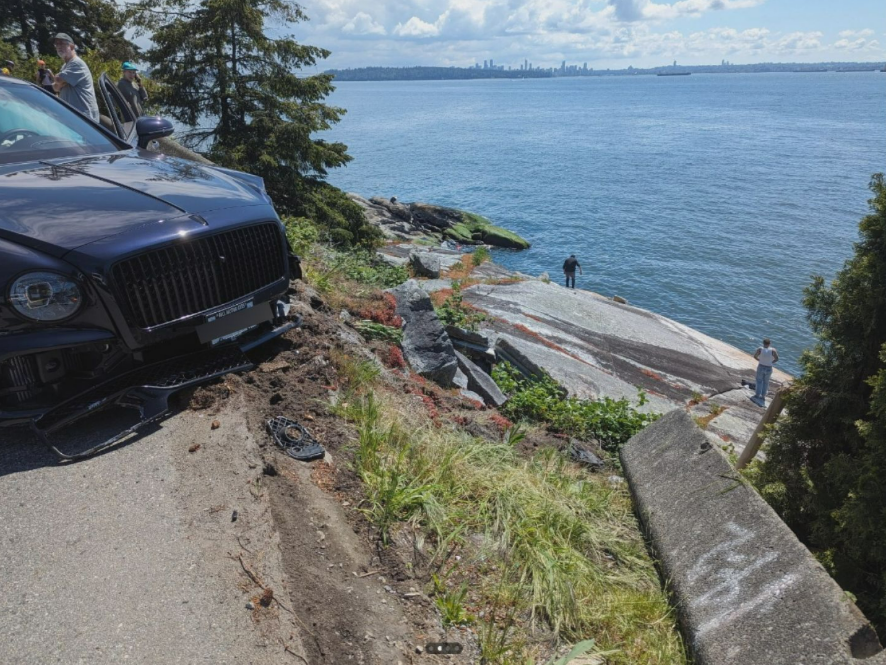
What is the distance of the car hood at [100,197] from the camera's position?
3801 mm

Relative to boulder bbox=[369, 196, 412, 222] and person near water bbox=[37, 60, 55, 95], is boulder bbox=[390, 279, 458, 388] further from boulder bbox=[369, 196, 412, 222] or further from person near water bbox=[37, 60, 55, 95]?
boulder bbox=[369, 196, 412, 222]

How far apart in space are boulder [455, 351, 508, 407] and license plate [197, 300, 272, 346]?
490 cm

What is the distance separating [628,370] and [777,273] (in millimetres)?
19361

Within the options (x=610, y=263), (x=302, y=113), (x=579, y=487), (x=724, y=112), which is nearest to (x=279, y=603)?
(x=579, y=487)

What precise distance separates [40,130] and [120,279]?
240cm

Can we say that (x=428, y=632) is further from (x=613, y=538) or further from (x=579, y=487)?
Answer: (x=579, y=487)

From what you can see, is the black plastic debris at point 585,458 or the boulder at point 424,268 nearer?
the black plastic debris at point 585,458

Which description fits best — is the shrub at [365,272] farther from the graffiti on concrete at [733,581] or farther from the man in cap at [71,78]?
the graffiti on concrete at [733,581]

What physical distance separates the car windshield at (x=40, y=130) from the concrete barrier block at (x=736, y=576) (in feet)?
17.2

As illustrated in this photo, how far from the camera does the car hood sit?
3.80m

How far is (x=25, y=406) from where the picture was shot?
3.72 m

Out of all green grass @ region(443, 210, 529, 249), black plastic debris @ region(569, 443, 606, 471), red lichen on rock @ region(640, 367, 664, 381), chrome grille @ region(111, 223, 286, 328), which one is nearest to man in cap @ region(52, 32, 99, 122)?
chrome grille @ region(111, 223, 286, 328)

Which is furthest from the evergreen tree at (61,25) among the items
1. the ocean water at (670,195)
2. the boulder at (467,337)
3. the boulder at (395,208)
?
the boulder at (467,337)

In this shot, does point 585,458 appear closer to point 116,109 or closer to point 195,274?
point 195,274
